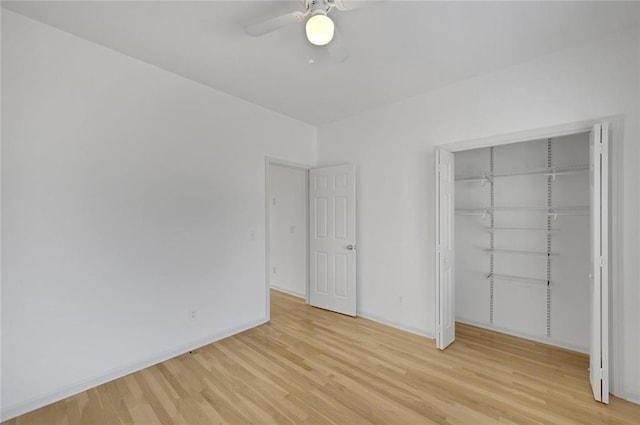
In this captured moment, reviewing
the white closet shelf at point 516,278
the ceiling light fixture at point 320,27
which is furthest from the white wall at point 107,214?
the white closet shelf at point 516,278

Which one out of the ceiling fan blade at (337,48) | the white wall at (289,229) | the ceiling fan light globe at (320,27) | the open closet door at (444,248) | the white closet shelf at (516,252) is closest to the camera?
the ceiling fan light globe at (320,27)

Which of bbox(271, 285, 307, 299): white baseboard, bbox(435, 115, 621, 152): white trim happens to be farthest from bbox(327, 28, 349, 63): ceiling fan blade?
bbox(271, 285, 307, 299): white baseboard

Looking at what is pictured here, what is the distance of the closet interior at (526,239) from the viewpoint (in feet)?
9.47

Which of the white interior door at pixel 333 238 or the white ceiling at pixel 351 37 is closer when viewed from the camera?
the white ceiling at pixel 351 37

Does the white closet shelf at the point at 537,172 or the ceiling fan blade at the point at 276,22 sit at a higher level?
the ceiling fan blade at the point at 276,22

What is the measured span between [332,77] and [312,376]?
2844 millimetres

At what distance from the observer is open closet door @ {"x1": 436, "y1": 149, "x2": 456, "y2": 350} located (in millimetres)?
2955

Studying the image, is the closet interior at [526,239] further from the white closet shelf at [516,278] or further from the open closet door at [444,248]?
the open closet door at [444,248]

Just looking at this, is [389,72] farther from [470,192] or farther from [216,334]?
[216,334]

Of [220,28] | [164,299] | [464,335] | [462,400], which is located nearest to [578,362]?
[464,335]

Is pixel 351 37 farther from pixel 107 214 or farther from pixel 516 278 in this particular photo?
pixel 516 278

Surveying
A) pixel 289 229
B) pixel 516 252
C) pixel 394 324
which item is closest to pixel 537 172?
pixel 516 252

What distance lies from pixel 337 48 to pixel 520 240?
2.89 meters

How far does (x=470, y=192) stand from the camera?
3580mm
